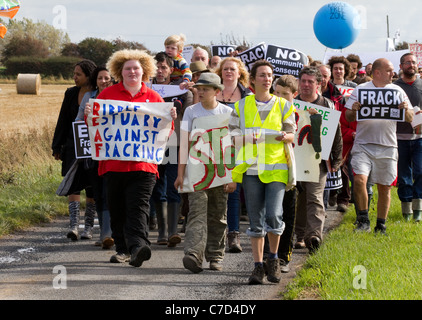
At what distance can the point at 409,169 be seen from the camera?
1129cm

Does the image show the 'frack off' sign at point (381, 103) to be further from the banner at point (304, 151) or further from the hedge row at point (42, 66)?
the hedge row at point (42, 66)

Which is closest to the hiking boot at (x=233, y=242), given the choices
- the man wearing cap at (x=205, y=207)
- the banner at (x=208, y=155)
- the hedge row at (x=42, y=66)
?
the man wearing cap at (x=205, y=207)

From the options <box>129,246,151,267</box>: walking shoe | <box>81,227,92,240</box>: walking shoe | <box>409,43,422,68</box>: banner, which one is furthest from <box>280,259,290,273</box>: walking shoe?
<box>409,43,422,68</box>: banner

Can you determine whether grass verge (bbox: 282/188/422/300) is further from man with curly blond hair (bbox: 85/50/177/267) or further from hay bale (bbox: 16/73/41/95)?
hay bale (bbox: 16/73/41/95)

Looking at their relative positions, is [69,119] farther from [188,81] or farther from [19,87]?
[19,87]

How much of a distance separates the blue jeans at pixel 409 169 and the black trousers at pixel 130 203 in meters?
4.35

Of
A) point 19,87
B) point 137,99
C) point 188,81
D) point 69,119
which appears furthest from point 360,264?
point 19,87

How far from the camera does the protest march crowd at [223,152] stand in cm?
757

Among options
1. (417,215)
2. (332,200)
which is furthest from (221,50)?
(417,215)

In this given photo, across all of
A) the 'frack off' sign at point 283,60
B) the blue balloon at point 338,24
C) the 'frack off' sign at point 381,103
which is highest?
the blue balloon at point 338,24

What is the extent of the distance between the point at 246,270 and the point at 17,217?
4221 mm

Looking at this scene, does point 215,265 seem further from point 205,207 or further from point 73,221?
point 73,221

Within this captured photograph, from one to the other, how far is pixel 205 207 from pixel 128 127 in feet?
3.93
